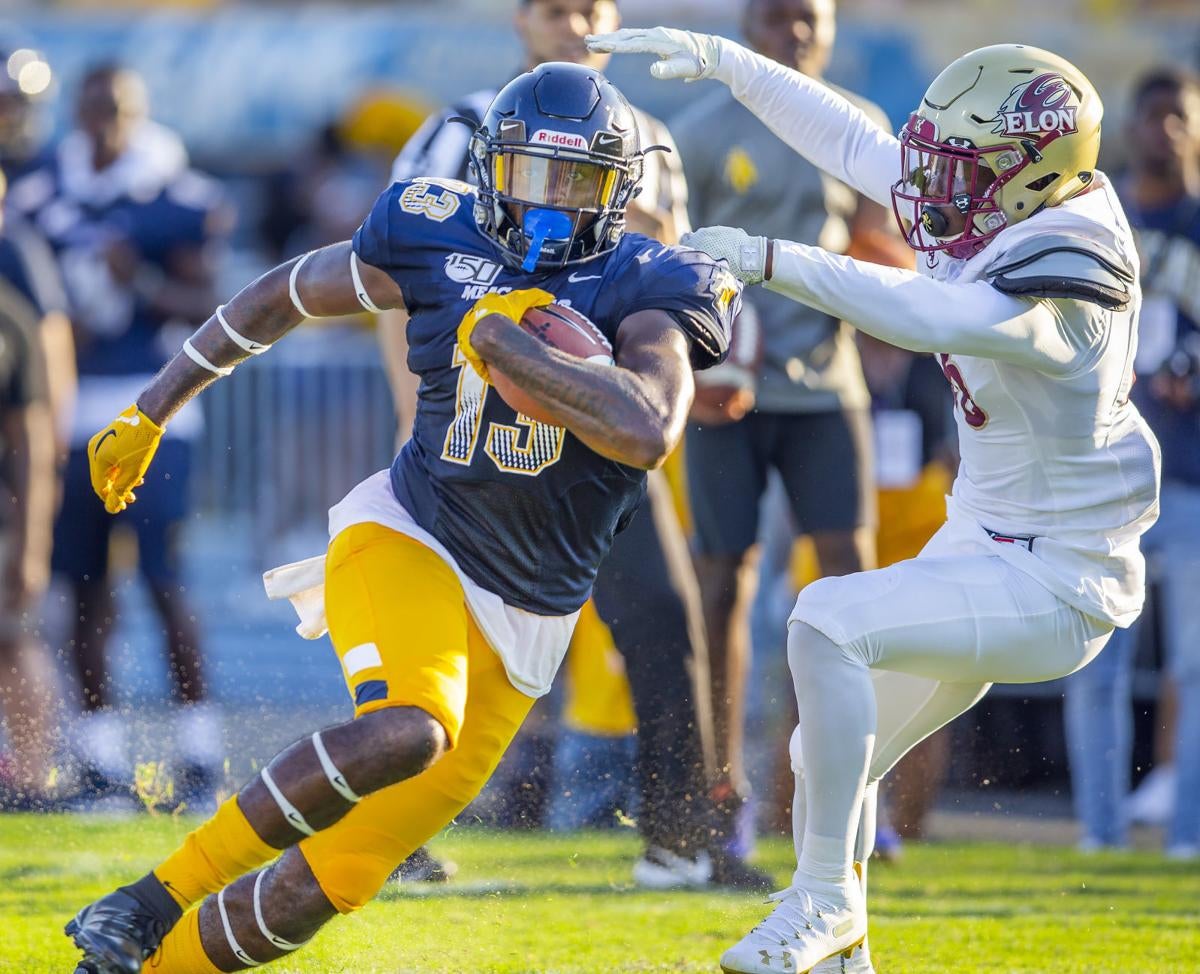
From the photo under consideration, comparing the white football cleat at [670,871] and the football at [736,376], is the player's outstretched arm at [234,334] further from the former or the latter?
the white football cleat at [670,871]

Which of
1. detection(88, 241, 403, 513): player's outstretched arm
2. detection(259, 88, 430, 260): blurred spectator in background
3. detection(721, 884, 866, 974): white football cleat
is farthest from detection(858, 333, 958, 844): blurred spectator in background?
detection(259, 88, 430, 260): blurred spectator in background

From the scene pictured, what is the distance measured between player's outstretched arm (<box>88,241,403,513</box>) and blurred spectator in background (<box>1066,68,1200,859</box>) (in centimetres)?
363

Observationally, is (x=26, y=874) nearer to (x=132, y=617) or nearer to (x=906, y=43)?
(x=132, y=617)

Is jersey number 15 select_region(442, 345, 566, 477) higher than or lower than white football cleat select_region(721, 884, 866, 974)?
higher

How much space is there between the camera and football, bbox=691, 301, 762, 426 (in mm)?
6020

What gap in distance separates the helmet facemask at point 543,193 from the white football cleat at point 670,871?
218 cm

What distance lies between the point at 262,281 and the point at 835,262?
1.38 m

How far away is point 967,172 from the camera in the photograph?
13.8 feet

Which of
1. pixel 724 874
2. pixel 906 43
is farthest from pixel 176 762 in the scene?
pixel 906 43

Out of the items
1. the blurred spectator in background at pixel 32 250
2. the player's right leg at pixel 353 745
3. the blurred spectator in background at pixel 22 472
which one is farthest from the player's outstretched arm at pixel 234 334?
the blurred spectator in background at pixel 32 250

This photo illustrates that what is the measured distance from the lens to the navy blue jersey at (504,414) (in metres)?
4.12

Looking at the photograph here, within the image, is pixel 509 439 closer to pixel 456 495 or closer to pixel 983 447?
pixel 456 495

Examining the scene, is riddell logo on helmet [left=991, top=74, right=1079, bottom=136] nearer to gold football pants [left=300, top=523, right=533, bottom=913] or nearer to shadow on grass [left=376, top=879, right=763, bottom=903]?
gold football pants [left=300, top=523, right=533, bottom=913]

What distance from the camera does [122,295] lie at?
322 inches
